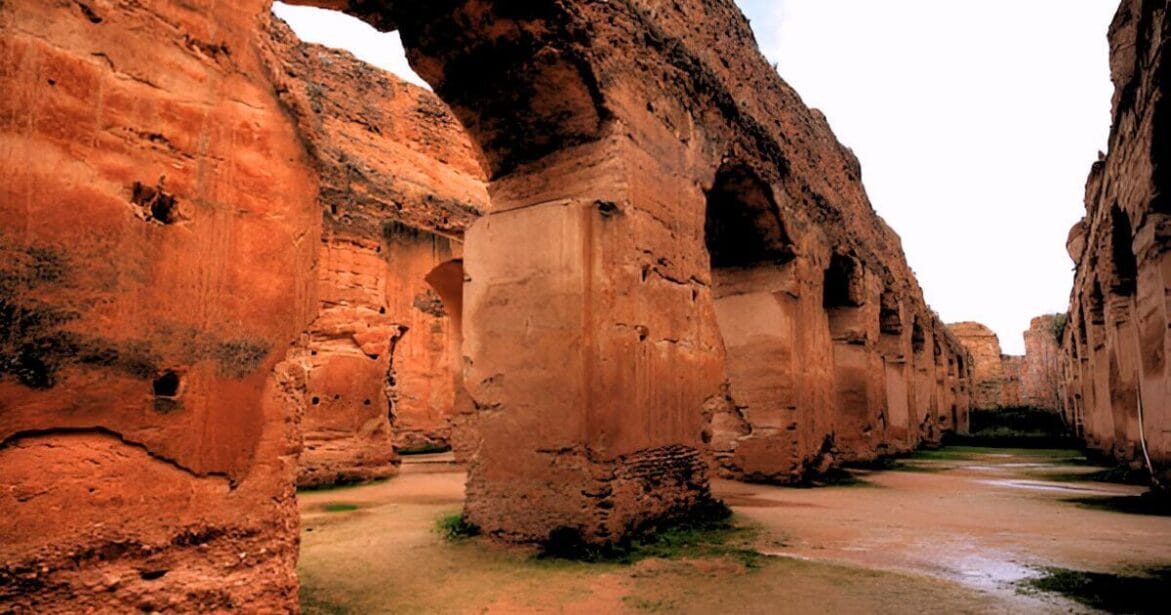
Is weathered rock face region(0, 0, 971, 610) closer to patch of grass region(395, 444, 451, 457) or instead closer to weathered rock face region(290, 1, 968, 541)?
weathered rock face region(290, 1, 968, 541)

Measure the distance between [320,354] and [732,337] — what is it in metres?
5.15

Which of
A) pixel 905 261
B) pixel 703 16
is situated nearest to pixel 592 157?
pixel 703 16

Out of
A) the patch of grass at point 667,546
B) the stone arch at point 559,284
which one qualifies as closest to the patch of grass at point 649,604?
the patch of grass at point 667,546

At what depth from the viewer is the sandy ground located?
11.1 feet

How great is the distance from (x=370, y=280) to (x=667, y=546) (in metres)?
6.02

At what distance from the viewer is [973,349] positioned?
101 feet

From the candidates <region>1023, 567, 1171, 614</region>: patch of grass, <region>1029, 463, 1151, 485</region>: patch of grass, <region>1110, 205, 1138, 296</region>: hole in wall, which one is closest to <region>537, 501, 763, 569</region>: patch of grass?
<region>1023, 567, 1171, 614</region>: patch of grass

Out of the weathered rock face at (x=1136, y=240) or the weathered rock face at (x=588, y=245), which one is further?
the weathered rock face at (x=1136, y=240)

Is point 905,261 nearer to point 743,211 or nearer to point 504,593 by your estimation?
point 743,211

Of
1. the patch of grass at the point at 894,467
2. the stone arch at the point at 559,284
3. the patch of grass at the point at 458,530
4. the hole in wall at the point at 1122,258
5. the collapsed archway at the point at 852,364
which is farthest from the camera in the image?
the collapsed archway at the point at 852,364

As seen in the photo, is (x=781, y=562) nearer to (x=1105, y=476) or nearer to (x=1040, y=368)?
(x=1105, y=476)

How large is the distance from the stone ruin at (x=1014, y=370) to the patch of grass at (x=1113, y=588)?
2559 centimetres

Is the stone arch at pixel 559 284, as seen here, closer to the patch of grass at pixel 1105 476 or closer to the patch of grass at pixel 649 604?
the patch of grass at pixel 649 604

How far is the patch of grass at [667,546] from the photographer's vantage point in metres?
4.31
